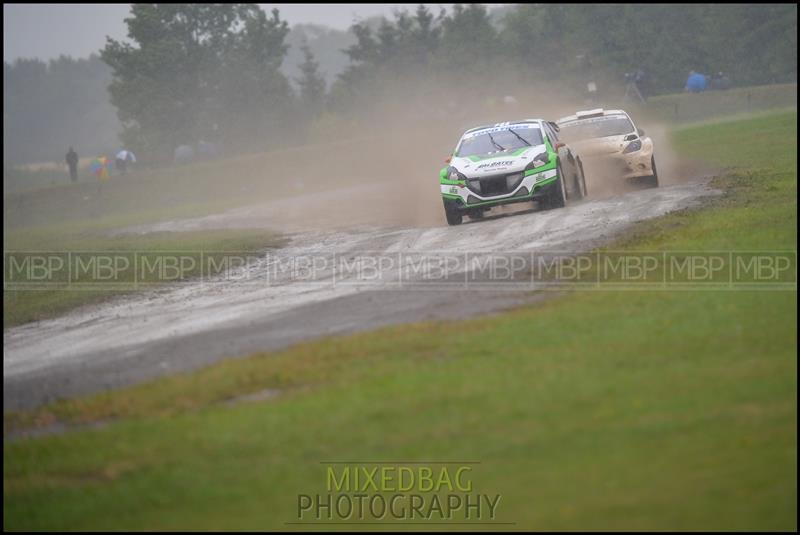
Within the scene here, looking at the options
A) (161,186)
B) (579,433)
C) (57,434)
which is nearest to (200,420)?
(57,434)

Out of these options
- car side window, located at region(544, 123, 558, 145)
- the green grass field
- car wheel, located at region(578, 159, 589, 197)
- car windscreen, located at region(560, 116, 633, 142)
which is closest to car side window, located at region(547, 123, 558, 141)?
car side window, located at region(544, 123, 558, 145)

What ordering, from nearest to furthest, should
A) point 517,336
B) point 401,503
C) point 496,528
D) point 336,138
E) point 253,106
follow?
point 496,528 < point 401,503 < point 517,336 < point 336,138 < point 253,106

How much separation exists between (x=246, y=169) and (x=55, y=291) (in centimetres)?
3612

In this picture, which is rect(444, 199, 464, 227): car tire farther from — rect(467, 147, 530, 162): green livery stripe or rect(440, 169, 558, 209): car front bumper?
rect(467, 147, 530, 162): green livery stripe

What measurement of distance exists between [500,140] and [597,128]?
3.99 metres

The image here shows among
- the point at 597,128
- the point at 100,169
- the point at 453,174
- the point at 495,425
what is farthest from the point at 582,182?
the point at 100,169

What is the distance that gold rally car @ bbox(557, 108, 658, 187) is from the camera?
75.8 feet

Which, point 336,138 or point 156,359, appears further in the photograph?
point 336,138

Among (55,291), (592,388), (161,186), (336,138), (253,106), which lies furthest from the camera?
(253,106)

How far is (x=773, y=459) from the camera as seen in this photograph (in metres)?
6.34

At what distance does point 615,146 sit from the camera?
76.2 ft

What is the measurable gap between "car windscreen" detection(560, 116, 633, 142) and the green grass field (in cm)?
1372

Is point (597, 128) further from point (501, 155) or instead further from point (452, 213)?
point (452, 213)

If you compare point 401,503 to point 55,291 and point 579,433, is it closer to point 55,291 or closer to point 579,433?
point 579,433
